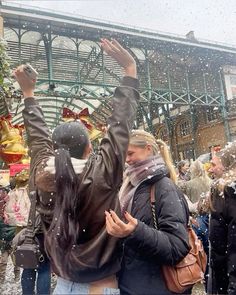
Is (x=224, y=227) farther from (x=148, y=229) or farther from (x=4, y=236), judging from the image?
(x=4, y=236)

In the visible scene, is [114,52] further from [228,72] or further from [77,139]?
[228,72]

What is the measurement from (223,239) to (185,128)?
67.4 ft

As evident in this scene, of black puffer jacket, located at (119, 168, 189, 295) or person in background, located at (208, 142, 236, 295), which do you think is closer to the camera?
black puffer jacket, located at (119, 168, 189, 295)

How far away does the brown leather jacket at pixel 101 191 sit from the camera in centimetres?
161

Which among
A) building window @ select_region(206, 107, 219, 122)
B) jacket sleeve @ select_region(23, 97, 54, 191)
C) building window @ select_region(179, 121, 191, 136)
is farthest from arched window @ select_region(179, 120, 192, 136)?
jacket sleeve @ select_region(23, 97, 54, 191)

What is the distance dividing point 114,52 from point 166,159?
1097 millimetres

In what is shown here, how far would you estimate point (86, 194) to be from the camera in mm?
1611

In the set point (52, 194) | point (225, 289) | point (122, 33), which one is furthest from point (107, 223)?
point (122, 33)

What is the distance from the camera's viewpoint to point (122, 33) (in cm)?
1546

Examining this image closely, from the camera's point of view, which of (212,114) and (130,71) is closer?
(130,71)

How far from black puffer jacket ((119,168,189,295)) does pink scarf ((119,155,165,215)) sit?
6 centimetres

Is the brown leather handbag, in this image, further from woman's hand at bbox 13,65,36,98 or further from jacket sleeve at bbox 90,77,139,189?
woman's hand at bbox 13,65,36,98

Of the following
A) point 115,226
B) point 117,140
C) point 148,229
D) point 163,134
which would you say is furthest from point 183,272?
point 163,134

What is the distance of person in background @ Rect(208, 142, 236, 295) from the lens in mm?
2338
